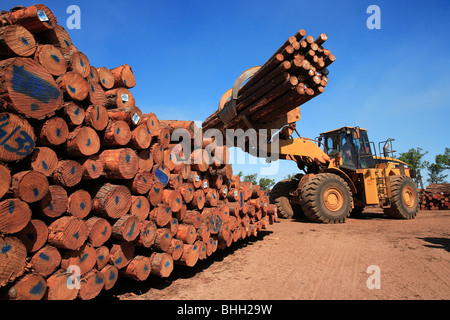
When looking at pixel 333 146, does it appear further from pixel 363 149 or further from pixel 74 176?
pixel 74 176

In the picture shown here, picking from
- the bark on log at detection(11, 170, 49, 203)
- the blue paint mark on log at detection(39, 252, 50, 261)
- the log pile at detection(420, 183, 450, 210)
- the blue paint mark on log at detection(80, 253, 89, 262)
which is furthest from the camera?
the log pile at detection(420, 183, 450, 210)

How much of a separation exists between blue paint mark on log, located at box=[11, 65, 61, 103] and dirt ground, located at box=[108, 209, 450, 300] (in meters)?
2.57

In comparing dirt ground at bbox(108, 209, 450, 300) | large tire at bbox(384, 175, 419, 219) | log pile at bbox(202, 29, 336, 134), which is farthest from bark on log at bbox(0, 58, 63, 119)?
large tire at bbox(384, 175, 419, 219)

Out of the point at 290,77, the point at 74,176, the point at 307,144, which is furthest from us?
the point at 307,144

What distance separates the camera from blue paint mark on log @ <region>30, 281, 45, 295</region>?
8.11 feet

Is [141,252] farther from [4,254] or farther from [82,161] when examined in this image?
[4,254]

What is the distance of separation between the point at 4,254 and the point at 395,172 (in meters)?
13.8

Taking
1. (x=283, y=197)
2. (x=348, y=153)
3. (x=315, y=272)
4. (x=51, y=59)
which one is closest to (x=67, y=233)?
(x=51, y=59)

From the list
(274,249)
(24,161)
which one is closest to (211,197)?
(274,249)

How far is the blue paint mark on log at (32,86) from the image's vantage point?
241cm

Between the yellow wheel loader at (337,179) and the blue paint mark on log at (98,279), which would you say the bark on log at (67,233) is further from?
the yellow wheel loader at (337,179)

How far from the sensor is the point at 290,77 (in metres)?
6.12

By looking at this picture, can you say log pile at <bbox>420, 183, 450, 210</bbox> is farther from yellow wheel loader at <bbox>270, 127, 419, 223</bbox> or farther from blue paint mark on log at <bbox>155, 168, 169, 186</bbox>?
blue paint mark on log at <bbox>155, 168, 169, 186</bbox>

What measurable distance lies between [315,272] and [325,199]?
545 centimetres
